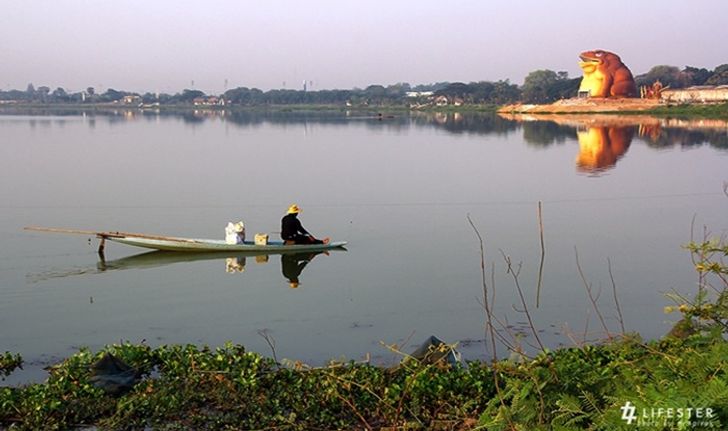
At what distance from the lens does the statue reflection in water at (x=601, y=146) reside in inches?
944

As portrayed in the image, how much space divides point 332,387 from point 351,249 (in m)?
6.52

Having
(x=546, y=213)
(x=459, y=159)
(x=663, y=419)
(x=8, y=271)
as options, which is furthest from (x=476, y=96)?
(x=663, y=419)

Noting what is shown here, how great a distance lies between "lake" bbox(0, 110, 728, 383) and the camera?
7793 mm

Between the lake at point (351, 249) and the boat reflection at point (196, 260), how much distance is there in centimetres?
4

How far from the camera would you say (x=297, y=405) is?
4.92 metres

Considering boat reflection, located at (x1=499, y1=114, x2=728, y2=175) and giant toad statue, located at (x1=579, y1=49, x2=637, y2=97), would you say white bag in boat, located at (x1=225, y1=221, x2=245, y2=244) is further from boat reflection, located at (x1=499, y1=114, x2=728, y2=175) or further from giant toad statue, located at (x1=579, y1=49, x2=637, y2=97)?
giant toad statue, located at (x1=579, y1=49, x2=637, y2=97)

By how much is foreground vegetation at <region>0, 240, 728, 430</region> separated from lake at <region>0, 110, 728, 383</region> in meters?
0.74

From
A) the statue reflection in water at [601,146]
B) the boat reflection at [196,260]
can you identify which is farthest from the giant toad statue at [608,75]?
the boat reflection at [196,260]

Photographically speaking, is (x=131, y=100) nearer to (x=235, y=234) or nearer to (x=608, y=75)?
(x=608, y=75)

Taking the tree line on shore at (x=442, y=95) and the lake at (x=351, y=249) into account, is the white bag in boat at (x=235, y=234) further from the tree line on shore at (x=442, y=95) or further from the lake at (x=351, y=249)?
the tree line on shore at (x=442, y=95)

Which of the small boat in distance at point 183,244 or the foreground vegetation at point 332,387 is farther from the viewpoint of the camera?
the small boat in distance at point 183,244

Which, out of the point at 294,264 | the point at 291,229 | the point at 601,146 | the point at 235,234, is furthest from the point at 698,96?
the point at 235,234

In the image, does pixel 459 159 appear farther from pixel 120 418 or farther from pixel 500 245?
pixel 120 418

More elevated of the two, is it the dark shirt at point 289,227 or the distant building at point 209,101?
the distant building at point 209,101
